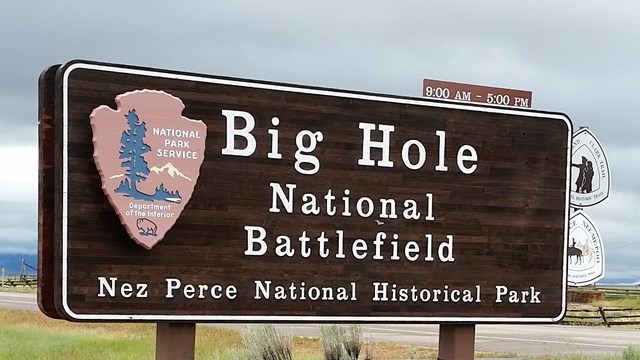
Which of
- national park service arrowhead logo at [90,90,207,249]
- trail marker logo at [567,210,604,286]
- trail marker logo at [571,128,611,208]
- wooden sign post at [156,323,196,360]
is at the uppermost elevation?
trail marker logo at [571,128,611,208]

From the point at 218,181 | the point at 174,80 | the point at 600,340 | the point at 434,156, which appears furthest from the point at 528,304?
the point at 600,340

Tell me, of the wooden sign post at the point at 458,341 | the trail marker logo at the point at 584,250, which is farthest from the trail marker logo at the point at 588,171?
the wooden sign post at the point at 458,341

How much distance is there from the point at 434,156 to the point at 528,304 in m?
1.51

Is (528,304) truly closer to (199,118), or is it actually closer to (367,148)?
(367,148)

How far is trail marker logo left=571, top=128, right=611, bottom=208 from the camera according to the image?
63.2 ft

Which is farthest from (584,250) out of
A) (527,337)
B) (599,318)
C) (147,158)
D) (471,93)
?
(147,158)

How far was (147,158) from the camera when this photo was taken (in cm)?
700

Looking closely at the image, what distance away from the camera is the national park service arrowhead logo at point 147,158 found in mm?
6910

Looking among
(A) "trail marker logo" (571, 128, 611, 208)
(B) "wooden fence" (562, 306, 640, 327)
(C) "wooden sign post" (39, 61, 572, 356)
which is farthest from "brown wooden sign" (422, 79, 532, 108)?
(B) "wooden fence" (562, 306, 640, 327)

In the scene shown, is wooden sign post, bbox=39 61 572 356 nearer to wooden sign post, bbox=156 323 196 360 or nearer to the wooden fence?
wooden sign post, bbox=156 323 196 360

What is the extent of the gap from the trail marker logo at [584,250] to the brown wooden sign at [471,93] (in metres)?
10.3

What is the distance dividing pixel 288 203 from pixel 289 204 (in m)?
0.01

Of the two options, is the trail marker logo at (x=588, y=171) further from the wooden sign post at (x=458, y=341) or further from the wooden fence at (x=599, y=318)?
the wooden sign post at (x=458, y=341)

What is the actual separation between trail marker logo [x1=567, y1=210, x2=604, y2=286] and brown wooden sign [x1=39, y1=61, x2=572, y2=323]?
10.3m
